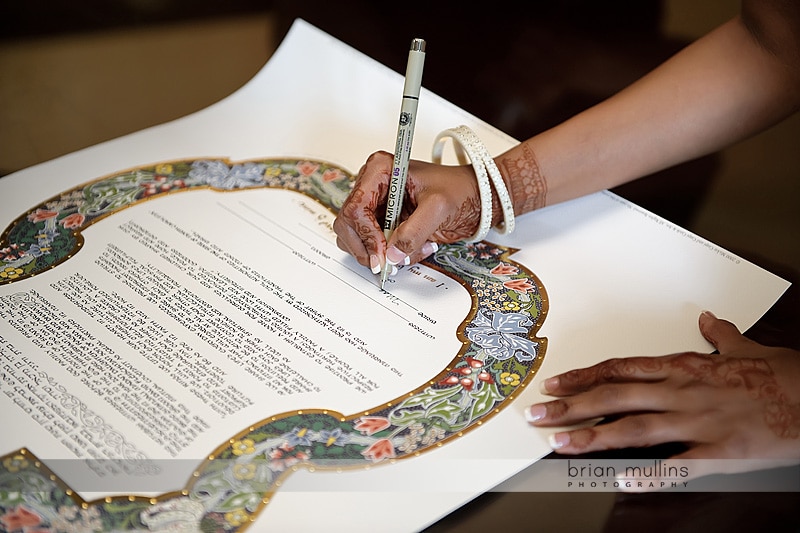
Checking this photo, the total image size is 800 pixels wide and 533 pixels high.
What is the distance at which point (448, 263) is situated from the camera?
0.87m

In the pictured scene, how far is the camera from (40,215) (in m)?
0.91

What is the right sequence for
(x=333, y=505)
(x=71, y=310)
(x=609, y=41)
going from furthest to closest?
1. (x=609, y=41)
2. (x=71, y=310)
3. (x=333, y=505)

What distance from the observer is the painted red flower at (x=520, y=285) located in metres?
0.83

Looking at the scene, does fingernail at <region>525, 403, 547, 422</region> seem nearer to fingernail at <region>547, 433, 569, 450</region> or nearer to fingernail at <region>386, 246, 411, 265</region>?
fingernail at <region>547, 433, 569, 450</region>

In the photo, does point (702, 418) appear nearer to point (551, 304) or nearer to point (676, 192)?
point (551, 304)

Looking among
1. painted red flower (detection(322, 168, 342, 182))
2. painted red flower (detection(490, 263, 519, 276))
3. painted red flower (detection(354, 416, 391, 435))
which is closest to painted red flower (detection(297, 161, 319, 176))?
painted red flower (detection(322, 168, 342, 182))

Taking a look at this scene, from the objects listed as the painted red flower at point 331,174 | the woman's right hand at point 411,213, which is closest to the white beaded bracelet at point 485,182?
the woman's right hand at point 411,213

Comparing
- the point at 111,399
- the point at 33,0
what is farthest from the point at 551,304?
the point at 33,0

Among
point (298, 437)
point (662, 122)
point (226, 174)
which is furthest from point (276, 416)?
point (662, 122)

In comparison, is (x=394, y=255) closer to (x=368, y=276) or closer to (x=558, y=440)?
(x=368, y=276)

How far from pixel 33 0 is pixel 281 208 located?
23.3 inches

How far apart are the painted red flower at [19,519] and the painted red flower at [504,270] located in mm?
458

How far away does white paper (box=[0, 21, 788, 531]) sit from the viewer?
0.64 meters

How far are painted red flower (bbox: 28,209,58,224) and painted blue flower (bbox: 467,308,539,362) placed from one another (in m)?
0.46
